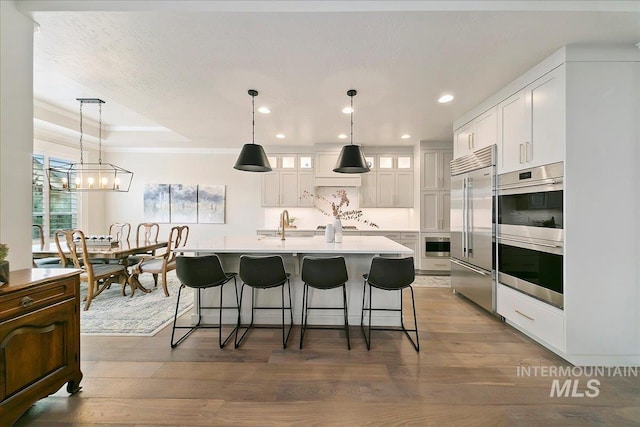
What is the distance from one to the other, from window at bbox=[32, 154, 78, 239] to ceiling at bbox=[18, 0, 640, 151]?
1716 millimetres

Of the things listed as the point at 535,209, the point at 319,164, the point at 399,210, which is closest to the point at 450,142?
the point at 399,210

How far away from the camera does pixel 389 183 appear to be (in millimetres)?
5707

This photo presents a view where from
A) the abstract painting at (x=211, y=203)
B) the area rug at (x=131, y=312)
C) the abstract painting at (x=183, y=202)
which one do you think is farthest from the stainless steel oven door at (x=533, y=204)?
the abstract painting at (x=183, y=202)

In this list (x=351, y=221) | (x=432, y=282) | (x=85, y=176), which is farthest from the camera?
(x=351, y=221)

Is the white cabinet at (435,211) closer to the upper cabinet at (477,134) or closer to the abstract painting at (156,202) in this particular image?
the upper cabinet at (477,134)

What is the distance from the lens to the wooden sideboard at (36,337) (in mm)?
1464

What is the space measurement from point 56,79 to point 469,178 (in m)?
5.54

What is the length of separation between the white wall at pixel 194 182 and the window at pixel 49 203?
780mm

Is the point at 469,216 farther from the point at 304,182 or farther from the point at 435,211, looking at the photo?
the point at 304,182

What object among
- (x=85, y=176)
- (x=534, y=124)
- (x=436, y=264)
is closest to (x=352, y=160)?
(x=534, y=124)

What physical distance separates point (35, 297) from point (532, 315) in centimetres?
392

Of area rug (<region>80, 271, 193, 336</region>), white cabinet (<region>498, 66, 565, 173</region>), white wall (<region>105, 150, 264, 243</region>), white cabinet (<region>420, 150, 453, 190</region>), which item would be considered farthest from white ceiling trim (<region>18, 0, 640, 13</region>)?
white wall (<region>105, 150, 264, 243</region>)

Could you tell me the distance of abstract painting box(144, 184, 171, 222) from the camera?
243 inches

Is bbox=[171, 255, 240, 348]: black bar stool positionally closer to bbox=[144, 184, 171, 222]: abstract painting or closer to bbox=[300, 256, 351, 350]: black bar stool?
bbox=[300, 256, 351, 350]: black bar stool
